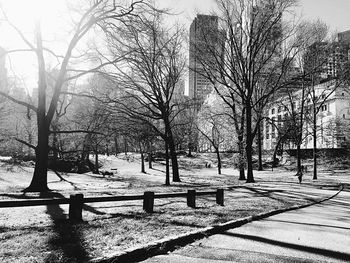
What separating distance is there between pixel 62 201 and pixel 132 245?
8.84 feet

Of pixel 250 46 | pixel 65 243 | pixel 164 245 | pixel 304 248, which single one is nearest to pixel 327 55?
pixel 250 46

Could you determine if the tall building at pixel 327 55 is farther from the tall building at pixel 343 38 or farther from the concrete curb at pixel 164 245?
the concrete curb at pixel 164 245

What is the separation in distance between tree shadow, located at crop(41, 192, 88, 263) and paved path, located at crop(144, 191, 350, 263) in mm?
1131

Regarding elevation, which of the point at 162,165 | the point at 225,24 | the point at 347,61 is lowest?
the point at 162,165

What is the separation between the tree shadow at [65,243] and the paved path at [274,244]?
1.13 m

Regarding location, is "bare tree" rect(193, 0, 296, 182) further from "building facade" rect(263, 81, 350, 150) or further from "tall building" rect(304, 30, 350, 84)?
"building facade" rect(263, 81, 350, 150)

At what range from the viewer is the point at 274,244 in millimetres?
5629

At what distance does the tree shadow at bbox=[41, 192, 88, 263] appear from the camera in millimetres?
4273

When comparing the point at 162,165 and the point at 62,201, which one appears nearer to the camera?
the point at 62,201

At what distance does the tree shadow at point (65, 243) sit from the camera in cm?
427

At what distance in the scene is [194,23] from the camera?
23.6 m

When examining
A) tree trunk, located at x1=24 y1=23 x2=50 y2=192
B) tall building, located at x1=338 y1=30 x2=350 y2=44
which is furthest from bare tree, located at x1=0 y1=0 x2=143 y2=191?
tall building, located at x1=338 y1=30 x2=350 y2=44

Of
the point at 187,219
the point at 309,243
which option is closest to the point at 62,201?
the point at 187,219

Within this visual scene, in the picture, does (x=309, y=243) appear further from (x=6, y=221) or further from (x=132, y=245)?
Answer: (x=6, y=221)
